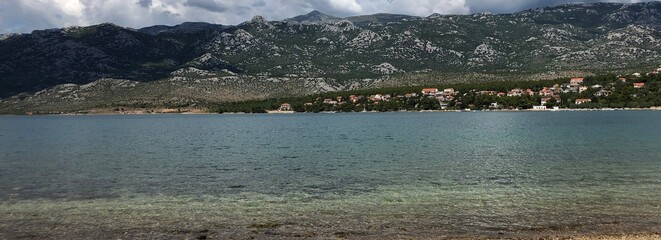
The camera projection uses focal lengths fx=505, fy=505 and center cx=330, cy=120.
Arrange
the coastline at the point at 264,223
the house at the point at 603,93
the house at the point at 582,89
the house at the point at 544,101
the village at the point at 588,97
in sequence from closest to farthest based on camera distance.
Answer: the coastline at the point at 264,223 < the village at the point at 588,97 < the house at the point at 603,93 < the house at the point at 544,101 < the house at the point at 582,89

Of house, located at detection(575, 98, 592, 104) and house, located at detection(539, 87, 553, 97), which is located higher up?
house, located at detection(539, 87, 553, 97)

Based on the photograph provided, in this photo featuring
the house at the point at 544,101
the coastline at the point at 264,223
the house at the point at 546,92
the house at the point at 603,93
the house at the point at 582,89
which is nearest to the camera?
the coastline at the point at 264,223

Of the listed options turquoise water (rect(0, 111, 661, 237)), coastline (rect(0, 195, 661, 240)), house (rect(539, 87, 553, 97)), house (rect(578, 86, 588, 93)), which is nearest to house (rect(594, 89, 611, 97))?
house (rect(578, 86, 588, 93))

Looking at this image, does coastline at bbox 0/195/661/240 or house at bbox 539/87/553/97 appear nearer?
coastline at bbox 0/195/661/240

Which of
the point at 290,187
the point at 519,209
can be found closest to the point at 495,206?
the point at 519,209

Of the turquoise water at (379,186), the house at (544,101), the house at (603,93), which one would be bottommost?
the turquoise water at (379,186)

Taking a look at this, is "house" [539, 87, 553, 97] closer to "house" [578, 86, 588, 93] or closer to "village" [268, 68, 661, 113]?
"village" [268, 68, 661, 113]

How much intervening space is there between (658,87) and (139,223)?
196 metres

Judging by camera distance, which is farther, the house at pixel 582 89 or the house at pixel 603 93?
the house at pixel 582 89

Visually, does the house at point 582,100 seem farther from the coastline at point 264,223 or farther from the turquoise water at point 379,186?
the coastline at point 264,223

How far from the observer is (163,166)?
42562 mm

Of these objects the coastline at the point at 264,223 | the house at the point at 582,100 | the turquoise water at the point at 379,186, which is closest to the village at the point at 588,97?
the house at the point at 582,100

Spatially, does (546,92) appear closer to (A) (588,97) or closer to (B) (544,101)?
(B) (544,101)

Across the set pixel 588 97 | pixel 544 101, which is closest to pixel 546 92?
pixel 544 101
